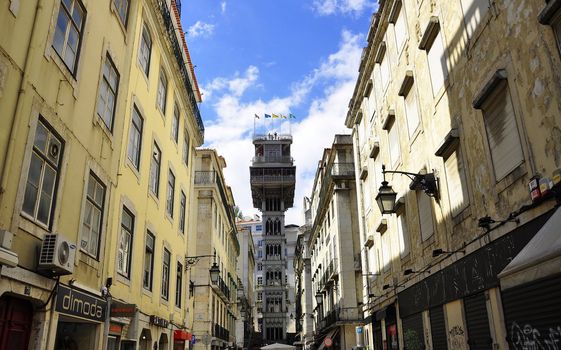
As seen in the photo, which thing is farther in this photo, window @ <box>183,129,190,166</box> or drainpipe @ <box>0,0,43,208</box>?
window @ <box>183,129,190,166</box>

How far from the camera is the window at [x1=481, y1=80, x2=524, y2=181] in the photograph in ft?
25.4

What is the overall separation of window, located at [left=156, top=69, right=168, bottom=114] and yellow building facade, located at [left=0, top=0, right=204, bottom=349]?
7 centimetres

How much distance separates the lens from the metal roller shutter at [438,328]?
36.1ft

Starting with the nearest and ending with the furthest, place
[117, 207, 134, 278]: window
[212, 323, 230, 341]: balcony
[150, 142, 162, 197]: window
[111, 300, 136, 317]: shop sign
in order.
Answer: [111, 300, 136, 317]: shop sign → [117, 207, 134, 278]: window → [150, 142, 162, 197]: window → [212, 323, 230, 341]: balcony

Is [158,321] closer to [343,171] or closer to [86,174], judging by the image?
[86,174]

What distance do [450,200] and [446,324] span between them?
2.87 meters

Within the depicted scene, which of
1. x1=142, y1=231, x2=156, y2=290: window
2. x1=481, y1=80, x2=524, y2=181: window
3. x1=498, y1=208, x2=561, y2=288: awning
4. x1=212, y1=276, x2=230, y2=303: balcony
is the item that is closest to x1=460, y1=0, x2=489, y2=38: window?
x1=481, y1=80, x2=524, y2=181: window

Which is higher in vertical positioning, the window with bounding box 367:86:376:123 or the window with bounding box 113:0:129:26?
the window with bounding box 367:86:376:123

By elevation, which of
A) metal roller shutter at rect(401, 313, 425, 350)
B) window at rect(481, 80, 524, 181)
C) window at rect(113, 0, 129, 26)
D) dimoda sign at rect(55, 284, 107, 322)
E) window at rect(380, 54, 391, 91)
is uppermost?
window at rect(380, 54, 391, 91)

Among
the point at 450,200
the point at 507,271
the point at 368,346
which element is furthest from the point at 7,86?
the point at 368,346

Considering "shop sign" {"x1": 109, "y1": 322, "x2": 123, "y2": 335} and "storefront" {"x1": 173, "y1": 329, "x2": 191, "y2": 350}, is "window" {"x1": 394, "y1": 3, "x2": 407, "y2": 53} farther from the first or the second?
"storefront" {"x1": 173, "y1": 329, "x2": 191, "y2": 350}

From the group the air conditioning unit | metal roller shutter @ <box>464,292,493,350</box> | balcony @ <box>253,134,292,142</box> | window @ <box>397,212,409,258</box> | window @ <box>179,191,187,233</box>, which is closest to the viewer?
the air conditioning unit

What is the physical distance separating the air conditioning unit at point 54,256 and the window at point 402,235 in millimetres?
9949

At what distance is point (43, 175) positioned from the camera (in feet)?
25.5
